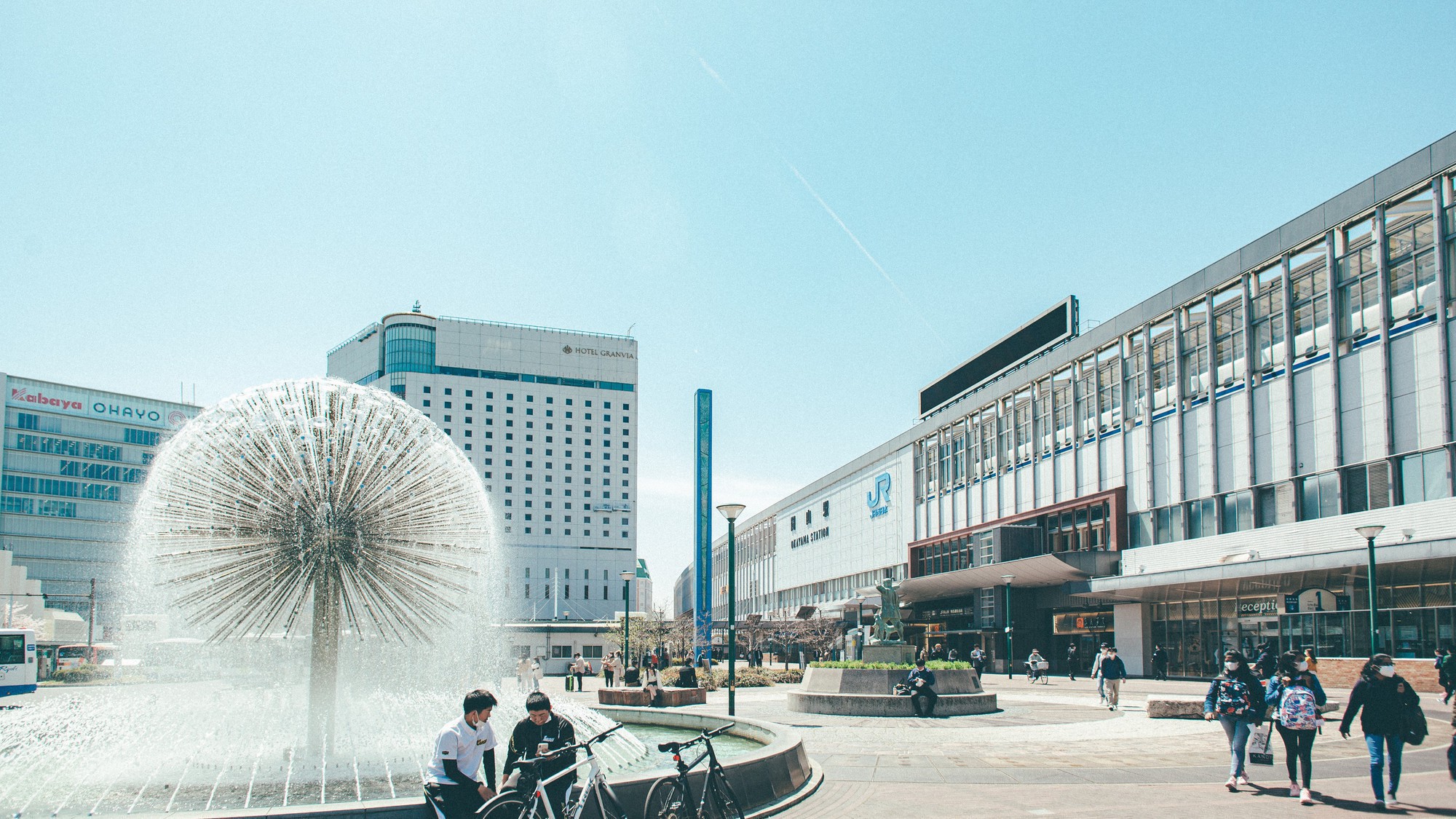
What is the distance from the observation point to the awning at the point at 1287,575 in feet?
95.3

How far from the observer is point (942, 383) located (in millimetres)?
67312

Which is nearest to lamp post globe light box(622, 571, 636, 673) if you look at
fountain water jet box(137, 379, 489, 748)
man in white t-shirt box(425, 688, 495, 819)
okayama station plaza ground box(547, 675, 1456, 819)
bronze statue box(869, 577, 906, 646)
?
bronze statue box(869, 577, 906, 646)

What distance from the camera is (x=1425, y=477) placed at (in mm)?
29828

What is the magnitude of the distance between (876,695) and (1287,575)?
18.8m

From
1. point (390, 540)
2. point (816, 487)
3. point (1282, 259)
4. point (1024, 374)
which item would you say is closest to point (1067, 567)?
point (1024, 374)

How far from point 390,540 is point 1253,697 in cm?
1037

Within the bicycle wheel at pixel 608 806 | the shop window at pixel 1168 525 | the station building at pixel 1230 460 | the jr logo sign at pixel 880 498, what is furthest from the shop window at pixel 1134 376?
the bicycle wheel at pixel 608 806

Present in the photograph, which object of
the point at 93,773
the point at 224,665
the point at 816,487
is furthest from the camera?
the point at 816,487

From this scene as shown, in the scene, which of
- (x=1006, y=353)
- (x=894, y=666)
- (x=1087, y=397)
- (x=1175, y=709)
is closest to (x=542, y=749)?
(x=1175, y=709)

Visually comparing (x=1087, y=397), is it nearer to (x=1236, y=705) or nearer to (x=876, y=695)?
(x=876, y=695)

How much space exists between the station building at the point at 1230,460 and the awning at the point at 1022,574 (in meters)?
0.16

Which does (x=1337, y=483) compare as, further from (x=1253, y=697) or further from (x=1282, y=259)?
(x=1253, y=697)

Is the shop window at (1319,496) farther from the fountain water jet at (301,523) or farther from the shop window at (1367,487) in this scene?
the fountain water jet at (301,523)

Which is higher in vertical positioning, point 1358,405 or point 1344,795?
point 1358,405
